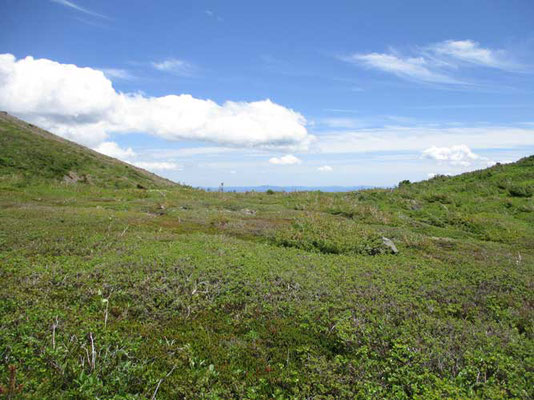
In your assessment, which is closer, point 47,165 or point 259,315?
point 259,315

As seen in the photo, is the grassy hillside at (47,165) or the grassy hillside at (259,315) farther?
the grassy hillside at (47,165)

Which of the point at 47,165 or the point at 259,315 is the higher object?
the point at 47,165

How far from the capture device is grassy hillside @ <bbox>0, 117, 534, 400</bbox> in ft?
18.5

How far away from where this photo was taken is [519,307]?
8.84 metres

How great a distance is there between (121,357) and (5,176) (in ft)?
113

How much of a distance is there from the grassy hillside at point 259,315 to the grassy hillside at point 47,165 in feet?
73.9

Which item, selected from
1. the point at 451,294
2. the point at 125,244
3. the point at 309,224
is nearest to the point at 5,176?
the point at 125,244

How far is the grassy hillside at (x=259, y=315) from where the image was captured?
5.63 meters

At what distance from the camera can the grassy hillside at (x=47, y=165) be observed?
3484cm

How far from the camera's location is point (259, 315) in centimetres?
805

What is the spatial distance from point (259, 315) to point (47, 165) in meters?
39.7

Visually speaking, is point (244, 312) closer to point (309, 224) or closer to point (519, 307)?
point (519, 307)

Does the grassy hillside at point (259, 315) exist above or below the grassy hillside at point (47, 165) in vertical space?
below

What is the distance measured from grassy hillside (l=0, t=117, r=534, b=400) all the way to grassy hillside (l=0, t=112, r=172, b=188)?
73.9ft
